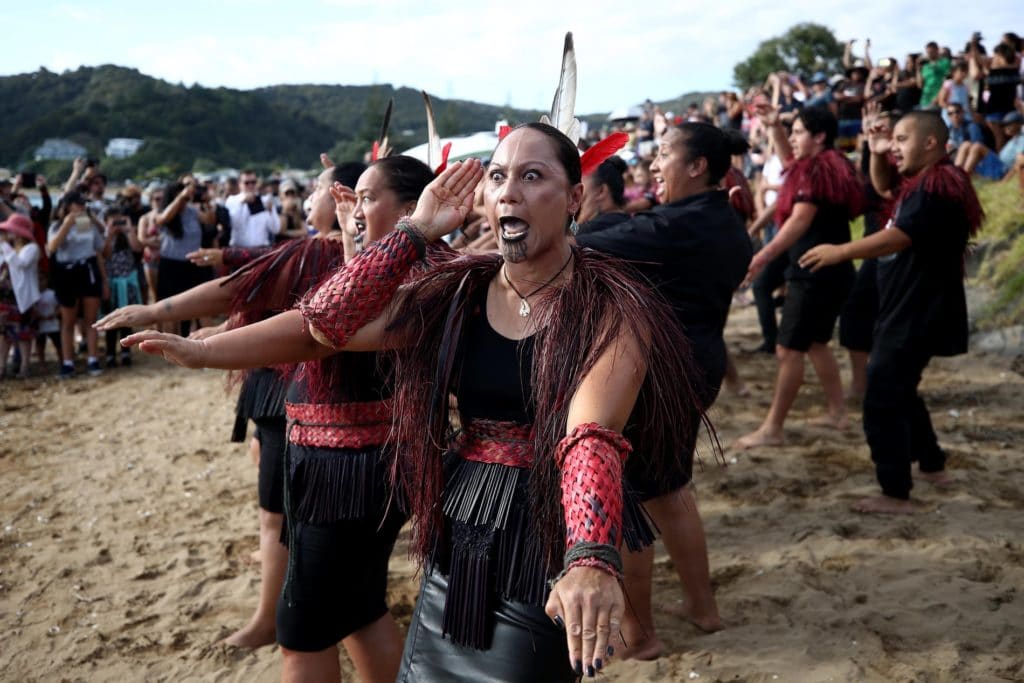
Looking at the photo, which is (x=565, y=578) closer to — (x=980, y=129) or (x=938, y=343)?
(x=938, y=343)

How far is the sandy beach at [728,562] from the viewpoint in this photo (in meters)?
3.51

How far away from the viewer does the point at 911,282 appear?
4.67 m

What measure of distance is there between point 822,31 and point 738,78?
808cm

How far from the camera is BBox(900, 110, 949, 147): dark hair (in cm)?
461

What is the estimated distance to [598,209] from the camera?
4266 mm

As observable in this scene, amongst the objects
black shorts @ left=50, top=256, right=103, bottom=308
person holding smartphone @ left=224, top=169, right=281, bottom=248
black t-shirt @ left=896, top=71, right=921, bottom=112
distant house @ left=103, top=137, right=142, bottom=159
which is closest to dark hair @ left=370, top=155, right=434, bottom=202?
black shorts @ left=50, top=256, right=103, bottom=308

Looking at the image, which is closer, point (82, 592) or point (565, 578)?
point (565, 578)

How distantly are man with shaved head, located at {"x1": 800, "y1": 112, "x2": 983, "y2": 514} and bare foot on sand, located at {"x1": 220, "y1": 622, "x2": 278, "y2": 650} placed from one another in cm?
328

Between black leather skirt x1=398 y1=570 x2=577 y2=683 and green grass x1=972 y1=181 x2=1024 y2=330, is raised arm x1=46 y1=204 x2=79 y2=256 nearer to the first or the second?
black leather skirt x1=398 y1=570 x2=577 y2=683

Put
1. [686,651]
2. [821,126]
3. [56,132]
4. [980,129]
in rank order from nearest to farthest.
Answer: [686,651] < [821,126] < [980,129] < [56,132]

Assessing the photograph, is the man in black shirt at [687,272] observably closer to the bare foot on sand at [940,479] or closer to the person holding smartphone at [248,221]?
the bare foot on sand at [940,479]

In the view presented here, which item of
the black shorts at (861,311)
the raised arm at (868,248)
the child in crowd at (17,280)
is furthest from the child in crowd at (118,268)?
the raised arm at (868,248)

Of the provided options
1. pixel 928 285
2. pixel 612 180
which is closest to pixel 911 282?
pixel 928 285

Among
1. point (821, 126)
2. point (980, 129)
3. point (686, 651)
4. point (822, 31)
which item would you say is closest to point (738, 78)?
point (822, 31)
